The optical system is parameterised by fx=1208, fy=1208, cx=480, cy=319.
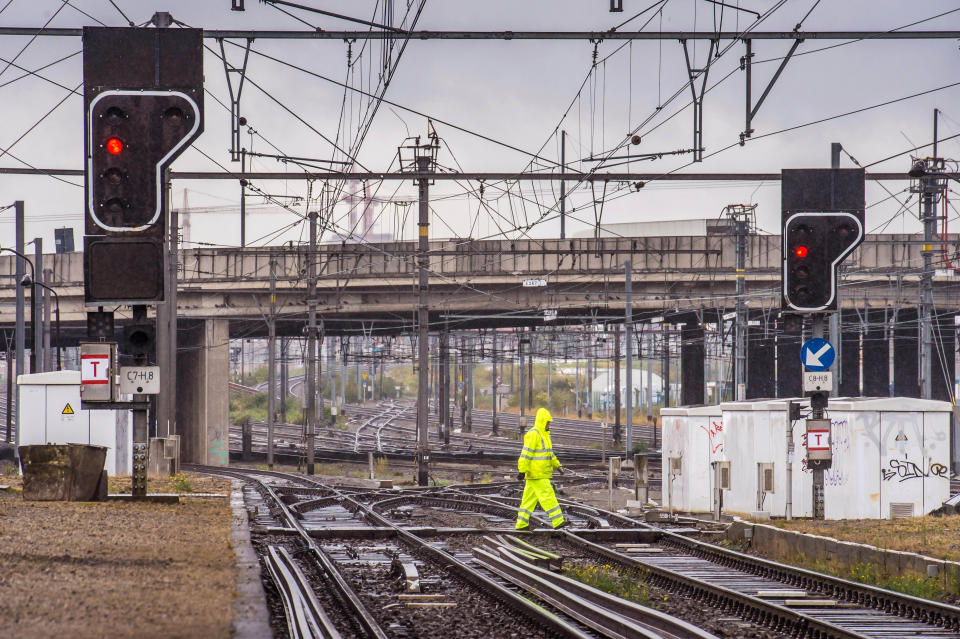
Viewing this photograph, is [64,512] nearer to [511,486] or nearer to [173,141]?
[173,141]

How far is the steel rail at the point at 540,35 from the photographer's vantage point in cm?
1650

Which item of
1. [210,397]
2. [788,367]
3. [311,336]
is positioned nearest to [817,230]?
[311,336]

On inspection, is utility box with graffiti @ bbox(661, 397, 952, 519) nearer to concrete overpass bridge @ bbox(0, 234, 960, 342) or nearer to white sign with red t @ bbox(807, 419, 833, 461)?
white sign with red t @ bbox(807, 419, 833, 461)

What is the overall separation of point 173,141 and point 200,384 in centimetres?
3940

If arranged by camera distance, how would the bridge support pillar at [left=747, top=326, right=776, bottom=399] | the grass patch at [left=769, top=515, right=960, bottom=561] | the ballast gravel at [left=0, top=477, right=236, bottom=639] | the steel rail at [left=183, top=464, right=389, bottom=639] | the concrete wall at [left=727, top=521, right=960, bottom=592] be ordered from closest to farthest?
1. the ballast gravel at [left=0, top=477, right=236, bottom=639]
2. the steel rail at [left=183, top=464, right=389, bottom=639]
3. the concrete wall at [left=727, top=521, right=960, bottom=592]
4. the grass patch at [left=769, top=515, right=960, bottom=561]
5. the bridge support pillar at [left=747, top=326, right=776, bottom=399]

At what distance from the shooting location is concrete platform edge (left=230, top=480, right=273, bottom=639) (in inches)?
274

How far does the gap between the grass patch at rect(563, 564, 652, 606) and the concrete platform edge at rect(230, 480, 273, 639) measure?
337cm

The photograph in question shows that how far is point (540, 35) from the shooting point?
670 inches

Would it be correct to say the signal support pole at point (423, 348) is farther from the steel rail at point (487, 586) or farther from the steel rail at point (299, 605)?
the steel rail at point (299, 605)

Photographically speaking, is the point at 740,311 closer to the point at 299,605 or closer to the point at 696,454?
the point at 696,454

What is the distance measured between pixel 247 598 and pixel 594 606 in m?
2.98

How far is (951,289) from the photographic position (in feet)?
170

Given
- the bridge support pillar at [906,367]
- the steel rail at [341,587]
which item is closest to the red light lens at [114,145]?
the steel rail at [341,587]

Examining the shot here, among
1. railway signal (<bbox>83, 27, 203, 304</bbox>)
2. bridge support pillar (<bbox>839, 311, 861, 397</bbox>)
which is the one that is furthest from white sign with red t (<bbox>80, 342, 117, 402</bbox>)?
bridge support pillar (<bbox>839, 311, 861, 397</bbox>)
